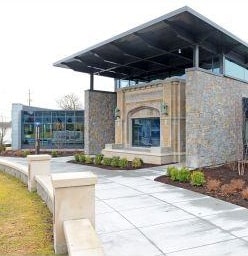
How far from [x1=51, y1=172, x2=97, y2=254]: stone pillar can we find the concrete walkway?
0.79 metres

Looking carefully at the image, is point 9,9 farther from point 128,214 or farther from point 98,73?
point 98,73

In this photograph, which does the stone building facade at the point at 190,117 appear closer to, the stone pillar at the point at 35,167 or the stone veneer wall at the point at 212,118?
the stone veneer wall at the point at 212,118

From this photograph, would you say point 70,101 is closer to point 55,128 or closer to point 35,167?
point 55,128

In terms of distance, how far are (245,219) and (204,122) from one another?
354 inches

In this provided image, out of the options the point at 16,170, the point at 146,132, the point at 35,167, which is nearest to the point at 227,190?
the point at 35,167

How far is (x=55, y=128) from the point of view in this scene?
32.9 meters

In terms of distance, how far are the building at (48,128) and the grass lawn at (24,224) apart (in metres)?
21.5

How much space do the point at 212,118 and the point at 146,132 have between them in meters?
5.86

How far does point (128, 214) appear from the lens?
771 cm

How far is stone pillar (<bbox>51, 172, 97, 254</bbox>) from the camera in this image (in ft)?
17.6

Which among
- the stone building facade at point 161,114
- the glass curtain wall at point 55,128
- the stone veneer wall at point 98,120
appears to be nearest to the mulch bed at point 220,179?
the stone building facade at point 161,114

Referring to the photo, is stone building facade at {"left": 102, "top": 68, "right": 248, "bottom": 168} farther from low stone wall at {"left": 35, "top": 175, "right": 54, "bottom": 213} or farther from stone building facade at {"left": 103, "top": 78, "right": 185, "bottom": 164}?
low stone wall at {"left": 35, "top": 175, "right": 54, "bottom": 213}

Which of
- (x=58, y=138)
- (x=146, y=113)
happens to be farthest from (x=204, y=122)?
(x=58, y=138)

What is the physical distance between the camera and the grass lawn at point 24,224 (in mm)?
5793
